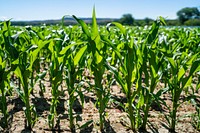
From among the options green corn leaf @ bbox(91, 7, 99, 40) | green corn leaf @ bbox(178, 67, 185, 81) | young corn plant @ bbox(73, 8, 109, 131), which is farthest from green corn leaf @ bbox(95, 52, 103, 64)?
green corn leaf @ bbox(178, 67, 185, 81)

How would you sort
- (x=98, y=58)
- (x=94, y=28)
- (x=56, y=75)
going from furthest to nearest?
(x=56, y=75) → (x=98, y=58) → (x=94, y=28)

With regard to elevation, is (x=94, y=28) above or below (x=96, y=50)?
above

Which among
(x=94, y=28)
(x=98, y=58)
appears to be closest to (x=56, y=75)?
(x=98, y=58)

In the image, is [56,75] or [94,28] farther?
[56,75]

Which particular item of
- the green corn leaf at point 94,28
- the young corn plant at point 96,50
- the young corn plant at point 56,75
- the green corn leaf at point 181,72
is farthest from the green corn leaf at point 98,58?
the green corn leaf at point 181,72

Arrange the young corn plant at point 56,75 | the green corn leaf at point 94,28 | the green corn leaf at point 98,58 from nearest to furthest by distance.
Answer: the green corn leaf at point 94,28
the green corn leaf at point 98,58
the young corn plant at point 56,75

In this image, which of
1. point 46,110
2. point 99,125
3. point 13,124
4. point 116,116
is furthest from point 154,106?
point 13,124

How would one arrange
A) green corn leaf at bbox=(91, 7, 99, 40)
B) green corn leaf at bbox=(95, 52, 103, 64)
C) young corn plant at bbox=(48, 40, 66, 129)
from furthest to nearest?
young corn plant at bbox=(48, 40, 66, 129)
green corn leaf at bbox=(95, 52, 103, 64)
green corn leaf at bbox=(91, 7, 99, 40)

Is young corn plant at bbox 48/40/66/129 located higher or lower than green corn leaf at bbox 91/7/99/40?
lower

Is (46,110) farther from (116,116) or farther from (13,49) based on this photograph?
(13,49)

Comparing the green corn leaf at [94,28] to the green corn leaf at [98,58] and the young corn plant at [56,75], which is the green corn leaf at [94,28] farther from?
the young corn plant at [56,75]

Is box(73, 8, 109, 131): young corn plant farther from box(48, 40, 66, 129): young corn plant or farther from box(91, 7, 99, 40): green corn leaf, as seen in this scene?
box(48, 40, 66, 129): young corn plant

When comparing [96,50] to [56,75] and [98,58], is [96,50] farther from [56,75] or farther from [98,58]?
[56,75]

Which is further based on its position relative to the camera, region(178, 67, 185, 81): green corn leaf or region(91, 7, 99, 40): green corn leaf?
region(178, 67, 185, 81): green corn leaf
